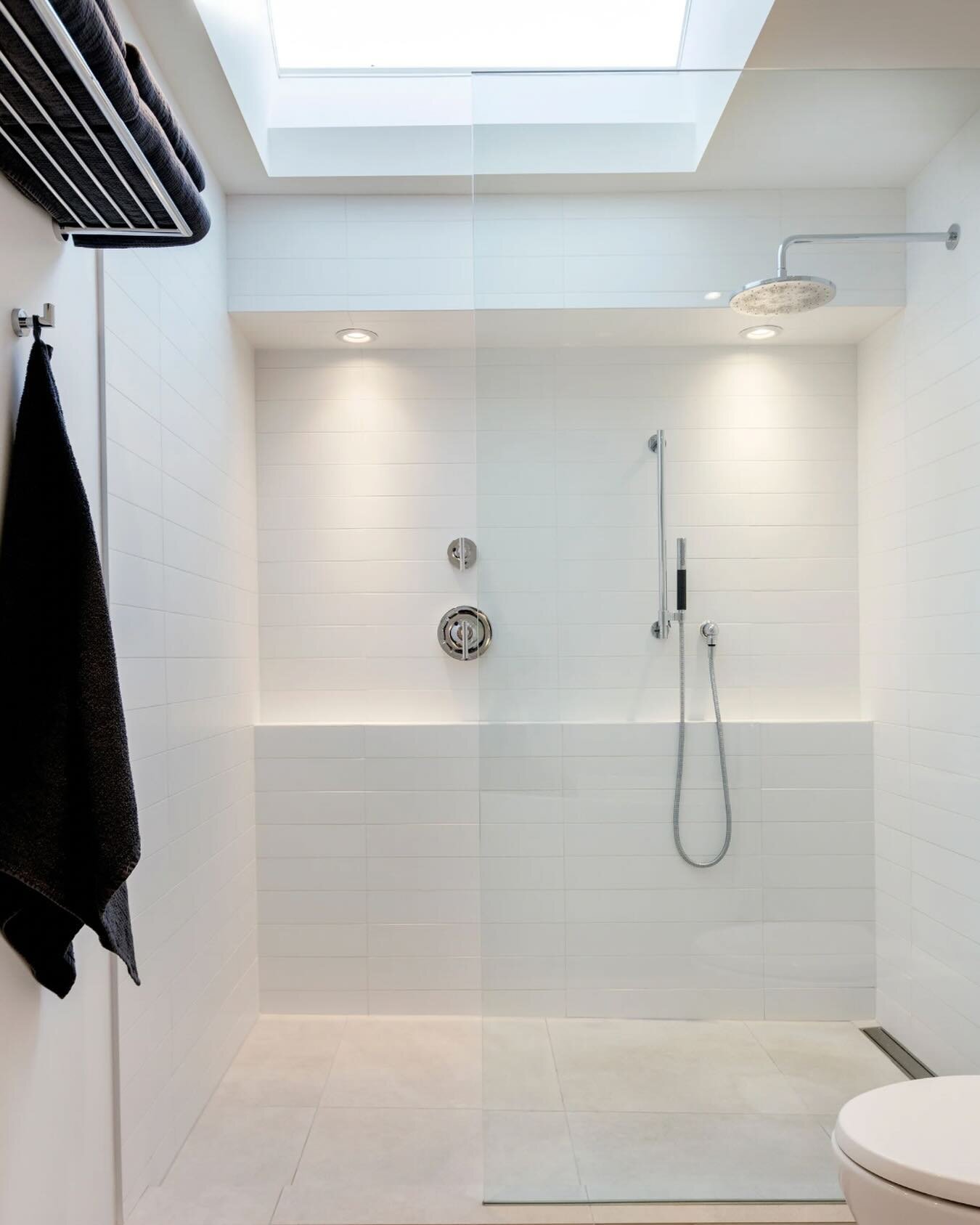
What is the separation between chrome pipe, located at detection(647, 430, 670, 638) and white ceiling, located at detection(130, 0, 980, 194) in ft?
2.07

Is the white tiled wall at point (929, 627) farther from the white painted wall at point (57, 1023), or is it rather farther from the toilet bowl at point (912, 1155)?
the white painted wall at point (57, 1023)

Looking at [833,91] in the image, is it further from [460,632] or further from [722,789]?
[460,632]

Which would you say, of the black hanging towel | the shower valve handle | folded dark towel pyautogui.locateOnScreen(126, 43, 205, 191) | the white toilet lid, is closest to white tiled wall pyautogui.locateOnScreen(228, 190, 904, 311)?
the shower valve handle

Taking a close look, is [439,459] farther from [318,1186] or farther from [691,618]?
[318,1186]

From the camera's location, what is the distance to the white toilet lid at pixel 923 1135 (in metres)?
1.52

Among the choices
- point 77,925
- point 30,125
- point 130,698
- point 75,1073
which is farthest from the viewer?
point 130,698

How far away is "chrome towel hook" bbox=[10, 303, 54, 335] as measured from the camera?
169 cm

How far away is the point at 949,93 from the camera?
7.31 feet

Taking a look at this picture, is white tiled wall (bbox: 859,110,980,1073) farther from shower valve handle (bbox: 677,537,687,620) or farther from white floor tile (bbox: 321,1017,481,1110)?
white floor tile (bbox: 321,1017,481,1110)

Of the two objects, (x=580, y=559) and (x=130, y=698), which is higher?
(x=580, y=559)

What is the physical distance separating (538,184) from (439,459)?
142 cm

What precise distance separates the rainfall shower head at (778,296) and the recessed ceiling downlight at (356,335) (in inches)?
60.8

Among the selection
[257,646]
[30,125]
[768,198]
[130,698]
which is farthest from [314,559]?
[30,125]

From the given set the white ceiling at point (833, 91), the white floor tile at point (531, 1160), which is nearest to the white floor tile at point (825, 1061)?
the white floor tile at point (531, 1160)
